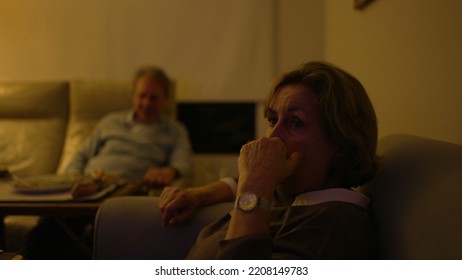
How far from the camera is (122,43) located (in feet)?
9.09

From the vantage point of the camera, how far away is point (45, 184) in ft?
4.53

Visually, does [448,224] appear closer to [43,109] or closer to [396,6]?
[396,6]

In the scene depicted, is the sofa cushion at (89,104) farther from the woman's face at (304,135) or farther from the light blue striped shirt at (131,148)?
the woman's face at (304,135)

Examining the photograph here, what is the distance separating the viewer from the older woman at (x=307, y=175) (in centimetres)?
73

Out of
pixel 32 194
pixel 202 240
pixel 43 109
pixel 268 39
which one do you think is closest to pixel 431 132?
pixel 202 240

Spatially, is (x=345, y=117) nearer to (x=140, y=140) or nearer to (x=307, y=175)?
(x=307, y=175)

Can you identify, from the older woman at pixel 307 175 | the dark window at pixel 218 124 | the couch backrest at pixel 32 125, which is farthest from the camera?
the dark window at pixel 218 124

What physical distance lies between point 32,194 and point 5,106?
4.26 feet

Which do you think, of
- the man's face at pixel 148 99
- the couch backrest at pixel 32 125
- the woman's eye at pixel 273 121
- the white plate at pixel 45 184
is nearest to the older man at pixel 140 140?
the man's face at pixel 148 99

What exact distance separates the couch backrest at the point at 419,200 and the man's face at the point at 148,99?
4.84 feet

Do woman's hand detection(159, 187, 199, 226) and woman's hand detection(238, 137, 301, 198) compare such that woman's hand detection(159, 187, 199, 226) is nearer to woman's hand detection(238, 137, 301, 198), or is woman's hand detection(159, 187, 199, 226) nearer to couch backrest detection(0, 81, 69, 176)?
woman's hand detection(238, 137, 301, 198)

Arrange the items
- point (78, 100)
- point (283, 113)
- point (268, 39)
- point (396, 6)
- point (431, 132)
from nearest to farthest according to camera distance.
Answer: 1. point (283, 113)
2. point (431, 132)
3. point (396, 6)
4. point (78, 100)
5. point (268, 39)

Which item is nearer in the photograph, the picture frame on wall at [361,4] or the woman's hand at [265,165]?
the woman's hand at [265,165]

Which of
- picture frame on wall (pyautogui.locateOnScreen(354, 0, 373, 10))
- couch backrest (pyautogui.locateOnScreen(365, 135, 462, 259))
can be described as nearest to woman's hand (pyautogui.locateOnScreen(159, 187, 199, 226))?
couch backrest (pyautogui.locateOnScreen(365, 135, 462, 259))
